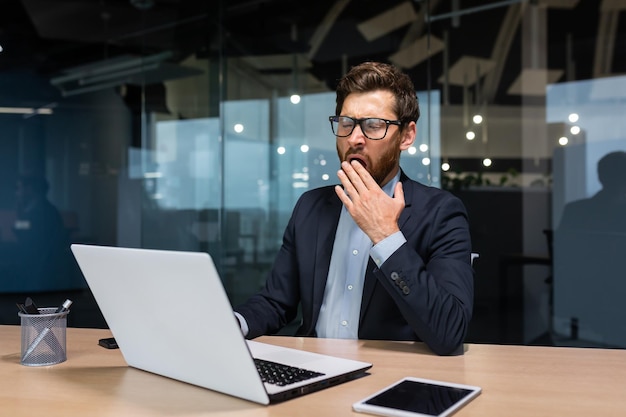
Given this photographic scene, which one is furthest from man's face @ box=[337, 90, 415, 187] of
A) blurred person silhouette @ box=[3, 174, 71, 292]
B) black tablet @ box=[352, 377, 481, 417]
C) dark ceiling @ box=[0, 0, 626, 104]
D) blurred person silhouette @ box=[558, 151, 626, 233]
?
blurred person silhouette @ box=[3, 174, 71, 292]

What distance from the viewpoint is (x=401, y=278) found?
139 centimetres

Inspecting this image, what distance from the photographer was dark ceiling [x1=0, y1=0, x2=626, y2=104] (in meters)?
3.68

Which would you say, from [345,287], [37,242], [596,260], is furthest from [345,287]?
[37,242]

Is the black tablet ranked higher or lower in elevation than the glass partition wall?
lower

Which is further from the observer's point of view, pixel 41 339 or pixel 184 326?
pixel 41 339

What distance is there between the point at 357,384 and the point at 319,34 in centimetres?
334

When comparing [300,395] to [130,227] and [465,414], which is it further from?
[130,227]

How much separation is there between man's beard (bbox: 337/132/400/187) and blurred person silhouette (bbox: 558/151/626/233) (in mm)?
2229

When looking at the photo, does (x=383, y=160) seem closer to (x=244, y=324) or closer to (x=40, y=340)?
(x=244, y=324)

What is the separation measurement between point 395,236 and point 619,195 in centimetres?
265

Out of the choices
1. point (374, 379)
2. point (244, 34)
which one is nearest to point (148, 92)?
point (244, 34)

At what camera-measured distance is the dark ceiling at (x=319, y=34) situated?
3676mm

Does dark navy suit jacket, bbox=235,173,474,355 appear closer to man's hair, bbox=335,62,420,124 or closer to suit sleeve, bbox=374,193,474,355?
suit sleeve, bbox=374,193,474,355

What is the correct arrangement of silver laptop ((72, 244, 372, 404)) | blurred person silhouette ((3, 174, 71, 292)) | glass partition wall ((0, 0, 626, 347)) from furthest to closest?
blurred person silhouette ((3, 174, 71, 292))
glass partition wall ((0, 0, 626, 347))
silver laptop ((72, 244, 372, 404))
